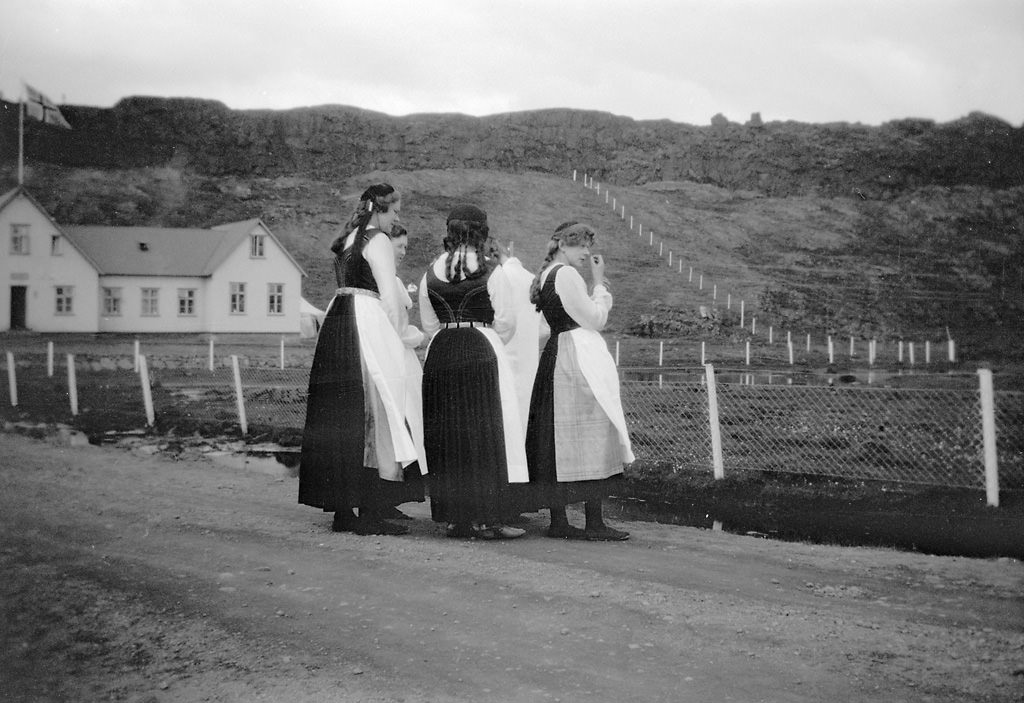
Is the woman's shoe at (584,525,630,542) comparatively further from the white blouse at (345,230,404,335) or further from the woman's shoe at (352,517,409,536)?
the white blouse at (345,230,404,335)

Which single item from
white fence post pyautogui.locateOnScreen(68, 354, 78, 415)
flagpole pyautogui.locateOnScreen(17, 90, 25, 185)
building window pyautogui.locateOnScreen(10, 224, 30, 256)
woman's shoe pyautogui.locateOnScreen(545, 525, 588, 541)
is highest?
flagpole pyautogui.locateOnScreen(17, 90, 25, 185)

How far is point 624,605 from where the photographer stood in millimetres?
2973

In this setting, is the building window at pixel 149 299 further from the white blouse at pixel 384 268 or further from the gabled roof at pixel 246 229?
the white blouse at pixel 384 268

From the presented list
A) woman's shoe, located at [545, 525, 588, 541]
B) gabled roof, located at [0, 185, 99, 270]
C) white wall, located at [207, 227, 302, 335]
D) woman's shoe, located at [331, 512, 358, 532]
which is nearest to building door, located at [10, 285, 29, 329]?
gabled roof, located at [0, 185, 99, 270]

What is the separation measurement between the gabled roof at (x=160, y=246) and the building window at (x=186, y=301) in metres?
0.10

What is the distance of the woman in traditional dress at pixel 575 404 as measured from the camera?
4254mm

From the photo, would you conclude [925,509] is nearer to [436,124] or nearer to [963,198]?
[963,198]

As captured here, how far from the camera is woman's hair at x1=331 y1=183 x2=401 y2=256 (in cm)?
427

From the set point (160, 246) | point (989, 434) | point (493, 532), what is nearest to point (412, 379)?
point (493, 532)

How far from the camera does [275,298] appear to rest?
18.4 ft

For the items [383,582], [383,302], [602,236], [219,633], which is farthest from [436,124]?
[219,633]

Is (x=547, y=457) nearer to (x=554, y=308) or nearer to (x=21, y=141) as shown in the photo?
(x=554, y=308)

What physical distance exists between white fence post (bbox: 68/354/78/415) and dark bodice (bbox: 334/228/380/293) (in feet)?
4.19

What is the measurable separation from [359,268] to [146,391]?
201 cm
